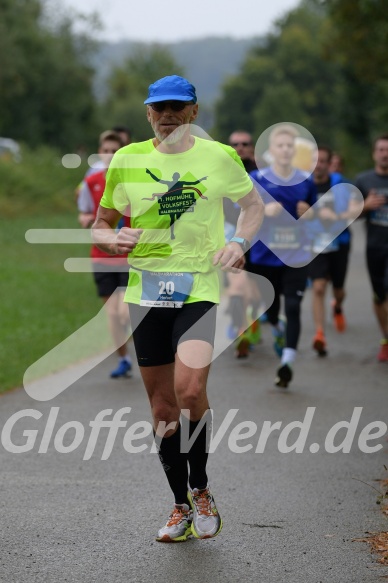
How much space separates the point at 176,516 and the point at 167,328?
90 centimetres

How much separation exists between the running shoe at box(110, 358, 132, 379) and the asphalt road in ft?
0.68

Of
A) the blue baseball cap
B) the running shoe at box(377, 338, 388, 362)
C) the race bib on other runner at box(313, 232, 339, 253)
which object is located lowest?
the running shoe at box(377, 338, 388, 362)

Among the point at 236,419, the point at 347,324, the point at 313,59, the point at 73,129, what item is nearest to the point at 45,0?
the point at 73,129

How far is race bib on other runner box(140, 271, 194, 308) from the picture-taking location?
5.60m

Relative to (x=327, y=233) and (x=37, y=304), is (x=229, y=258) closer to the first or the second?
(x=327, y=233)

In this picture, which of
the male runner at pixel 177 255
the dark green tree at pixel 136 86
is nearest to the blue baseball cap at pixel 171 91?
→ the male runner at pixel 177 255

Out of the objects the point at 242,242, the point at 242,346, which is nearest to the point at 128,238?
the point at 242,242

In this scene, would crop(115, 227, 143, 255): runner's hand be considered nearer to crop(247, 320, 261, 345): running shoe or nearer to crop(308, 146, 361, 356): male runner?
crop(308, 146, 361, 356): male runner

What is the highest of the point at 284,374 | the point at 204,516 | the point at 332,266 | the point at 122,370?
the point at 204,516

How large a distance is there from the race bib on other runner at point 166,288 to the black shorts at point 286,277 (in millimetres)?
5062

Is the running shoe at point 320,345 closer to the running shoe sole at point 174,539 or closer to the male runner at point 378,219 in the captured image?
the male runner at point 378,219

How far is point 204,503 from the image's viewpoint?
18.5 ft

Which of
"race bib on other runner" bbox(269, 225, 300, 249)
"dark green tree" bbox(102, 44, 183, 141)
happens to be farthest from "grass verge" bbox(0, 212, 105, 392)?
"dark green tree" bbox(102, 44, 183, 141)

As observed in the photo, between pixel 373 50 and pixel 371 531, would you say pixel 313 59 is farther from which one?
pixel 371 531
